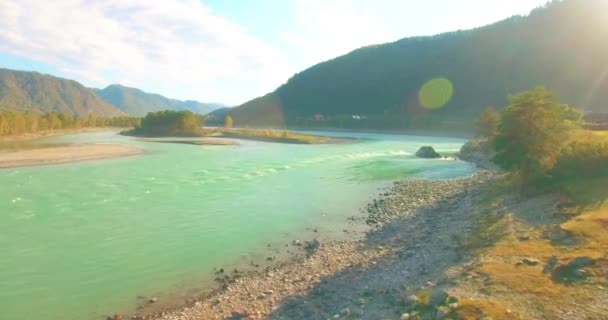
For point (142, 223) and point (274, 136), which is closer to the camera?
point (142, 223)

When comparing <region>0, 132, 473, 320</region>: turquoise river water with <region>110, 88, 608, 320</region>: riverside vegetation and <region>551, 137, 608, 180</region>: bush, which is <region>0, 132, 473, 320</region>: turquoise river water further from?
<region>551, 137, 608, 180</region>: bush

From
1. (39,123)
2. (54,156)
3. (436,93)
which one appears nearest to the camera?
(54,156)

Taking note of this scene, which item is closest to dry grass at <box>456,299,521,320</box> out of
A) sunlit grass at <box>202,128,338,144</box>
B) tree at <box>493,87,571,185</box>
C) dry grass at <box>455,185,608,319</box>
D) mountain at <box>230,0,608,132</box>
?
dry grass at <box>455,185,608,319</box>

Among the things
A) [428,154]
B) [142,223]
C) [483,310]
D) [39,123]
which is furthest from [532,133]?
[39,123]

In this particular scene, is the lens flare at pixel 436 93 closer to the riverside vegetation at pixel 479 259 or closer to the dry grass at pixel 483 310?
the riverside vegetation at pixel 479 259

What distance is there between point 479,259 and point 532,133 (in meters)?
15.0

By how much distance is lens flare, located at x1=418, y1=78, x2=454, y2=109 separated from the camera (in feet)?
593

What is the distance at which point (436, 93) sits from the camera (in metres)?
186

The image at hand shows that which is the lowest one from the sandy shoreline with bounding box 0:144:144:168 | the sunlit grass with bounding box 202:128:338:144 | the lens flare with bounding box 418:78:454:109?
the sandy shoreline with bounding box 0:144:144:168

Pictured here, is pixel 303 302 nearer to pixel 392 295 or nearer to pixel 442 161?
pixel 392 295

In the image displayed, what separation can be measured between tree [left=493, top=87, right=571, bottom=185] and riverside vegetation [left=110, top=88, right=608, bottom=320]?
76mm

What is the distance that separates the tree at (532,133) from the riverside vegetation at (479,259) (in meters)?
0.08

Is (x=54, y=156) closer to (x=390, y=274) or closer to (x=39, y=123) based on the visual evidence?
(x=390, y=274)

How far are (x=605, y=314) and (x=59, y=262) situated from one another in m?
20.5
